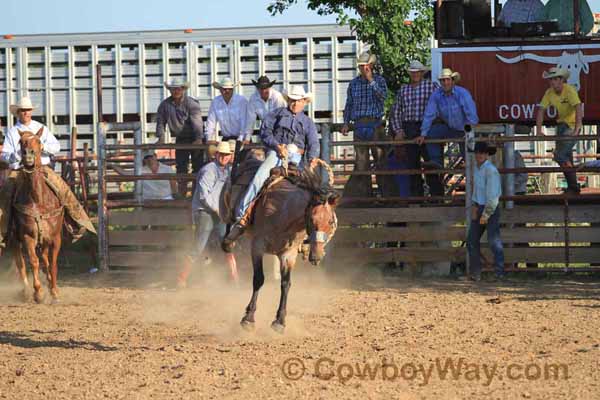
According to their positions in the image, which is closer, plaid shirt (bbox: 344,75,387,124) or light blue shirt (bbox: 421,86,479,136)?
light blue shirt (bbox: 421,86,479,136)

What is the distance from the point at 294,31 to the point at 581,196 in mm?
17107

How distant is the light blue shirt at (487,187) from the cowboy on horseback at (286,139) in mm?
2717

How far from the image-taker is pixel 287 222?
32.7 ft

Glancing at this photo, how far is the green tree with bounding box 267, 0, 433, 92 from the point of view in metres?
19.1

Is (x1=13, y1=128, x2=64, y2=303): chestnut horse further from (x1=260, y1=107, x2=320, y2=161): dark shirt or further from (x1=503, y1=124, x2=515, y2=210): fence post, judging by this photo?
(x1=503, y1=124, x2=515, y2=210): fence post

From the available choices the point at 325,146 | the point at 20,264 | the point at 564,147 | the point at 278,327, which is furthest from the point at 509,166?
the point at 20,264

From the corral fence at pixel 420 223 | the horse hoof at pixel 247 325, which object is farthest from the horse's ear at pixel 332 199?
the corral fence at pixel 420 223

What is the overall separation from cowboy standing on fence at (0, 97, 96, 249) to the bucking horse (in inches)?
117

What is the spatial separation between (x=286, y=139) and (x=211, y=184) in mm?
2245

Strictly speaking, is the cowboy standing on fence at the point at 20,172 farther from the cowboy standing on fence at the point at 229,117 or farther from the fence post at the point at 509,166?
the fence post at the point at 509,166

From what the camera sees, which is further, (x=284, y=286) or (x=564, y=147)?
(x=564, y=147)

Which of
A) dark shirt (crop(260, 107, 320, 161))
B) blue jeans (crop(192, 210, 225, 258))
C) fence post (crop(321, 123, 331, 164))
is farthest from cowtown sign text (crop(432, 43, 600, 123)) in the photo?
dark shirt (crop(260, 107, 320, 161))

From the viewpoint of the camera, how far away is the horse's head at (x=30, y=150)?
11531 millimetres

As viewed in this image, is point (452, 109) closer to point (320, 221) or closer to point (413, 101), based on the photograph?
point (413, 101)
